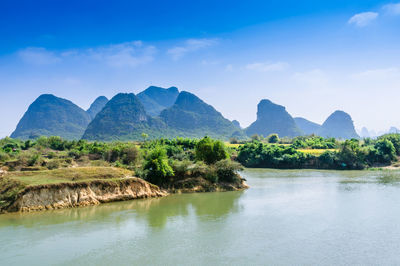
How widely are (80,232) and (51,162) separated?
20701 millimetres

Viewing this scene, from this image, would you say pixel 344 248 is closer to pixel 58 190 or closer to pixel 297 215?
pixel 297 215

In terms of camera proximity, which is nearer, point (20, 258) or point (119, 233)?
point (20, 258)

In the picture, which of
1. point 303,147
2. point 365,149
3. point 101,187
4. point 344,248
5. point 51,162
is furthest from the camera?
point 303,147

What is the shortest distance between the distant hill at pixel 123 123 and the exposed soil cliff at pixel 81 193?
123 metres

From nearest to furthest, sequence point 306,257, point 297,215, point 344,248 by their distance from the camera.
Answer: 1. point 306,257
2. point 344,248
3. point 297,215

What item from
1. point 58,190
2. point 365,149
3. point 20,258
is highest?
point 365,149

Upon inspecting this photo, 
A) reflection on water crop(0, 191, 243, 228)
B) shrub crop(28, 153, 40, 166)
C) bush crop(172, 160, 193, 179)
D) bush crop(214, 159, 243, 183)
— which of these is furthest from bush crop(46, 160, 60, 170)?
bush crop(214, 159, 243, 183)

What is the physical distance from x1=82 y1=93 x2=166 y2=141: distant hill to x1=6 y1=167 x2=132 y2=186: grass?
12236 centimetres

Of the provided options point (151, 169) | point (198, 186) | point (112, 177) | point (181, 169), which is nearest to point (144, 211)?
point (112, 177)

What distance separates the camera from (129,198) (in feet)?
91.5

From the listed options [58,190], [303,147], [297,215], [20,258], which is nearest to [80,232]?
[20,258]

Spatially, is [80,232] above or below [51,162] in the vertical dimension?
below

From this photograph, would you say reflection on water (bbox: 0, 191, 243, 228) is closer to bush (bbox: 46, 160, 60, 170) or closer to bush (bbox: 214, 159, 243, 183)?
bush (bbox: 214, 159, 243, 183)

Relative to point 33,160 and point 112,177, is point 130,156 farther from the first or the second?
point 112,177
